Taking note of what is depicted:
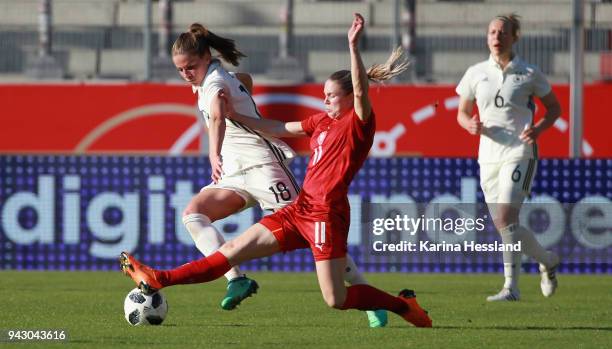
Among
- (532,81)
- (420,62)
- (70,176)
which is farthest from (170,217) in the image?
(420,62)

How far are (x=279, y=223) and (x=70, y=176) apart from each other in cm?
652

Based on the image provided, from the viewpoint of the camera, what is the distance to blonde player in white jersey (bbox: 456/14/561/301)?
10250 millimetres

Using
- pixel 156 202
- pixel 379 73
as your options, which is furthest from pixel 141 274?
pixel 156 202

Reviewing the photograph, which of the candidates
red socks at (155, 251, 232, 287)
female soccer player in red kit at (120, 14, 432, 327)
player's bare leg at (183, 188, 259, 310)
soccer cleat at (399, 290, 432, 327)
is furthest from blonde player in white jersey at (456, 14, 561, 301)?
red socks at (155, 251, 232, 287)

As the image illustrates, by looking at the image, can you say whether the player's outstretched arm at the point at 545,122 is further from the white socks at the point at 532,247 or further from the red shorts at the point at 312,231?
the red shorts at the point at 312,231

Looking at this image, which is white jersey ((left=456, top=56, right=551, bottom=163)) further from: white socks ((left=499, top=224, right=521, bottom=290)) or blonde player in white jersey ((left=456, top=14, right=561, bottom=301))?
white socks ((left=499, top=224, right=521, bottom=290))

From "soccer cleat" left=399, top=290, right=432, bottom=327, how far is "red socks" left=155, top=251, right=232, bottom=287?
105 centimetres

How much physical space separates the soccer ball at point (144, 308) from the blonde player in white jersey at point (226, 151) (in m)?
0.63

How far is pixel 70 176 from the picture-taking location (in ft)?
45.4

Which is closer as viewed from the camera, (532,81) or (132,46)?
(532,81)

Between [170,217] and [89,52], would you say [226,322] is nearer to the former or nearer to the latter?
[170,217]

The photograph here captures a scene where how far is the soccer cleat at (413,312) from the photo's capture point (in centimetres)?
786

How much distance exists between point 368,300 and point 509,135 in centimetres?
310

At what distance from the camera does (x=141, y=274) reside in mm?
7891
